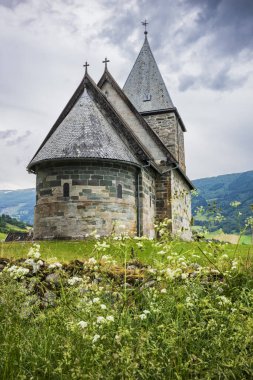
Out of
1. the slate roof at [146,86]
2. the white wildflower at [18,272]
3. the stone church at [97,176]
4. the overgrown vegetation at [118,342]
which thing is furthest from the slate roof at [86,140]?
the white wildflower at [18,272]

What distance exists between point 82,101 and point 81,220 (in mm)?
6403

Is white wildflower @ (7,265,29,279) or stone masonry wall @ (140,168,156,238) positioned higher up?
stone masonry wall @ (140,168,156,238)

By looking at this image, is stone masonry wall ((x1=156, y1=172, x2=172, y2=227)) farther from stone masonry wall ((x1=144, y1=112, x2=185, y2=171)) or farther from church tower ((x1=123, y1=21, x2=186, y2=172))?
stone masonry wall ((x1=144, y1=112, x2=185, y2=171))

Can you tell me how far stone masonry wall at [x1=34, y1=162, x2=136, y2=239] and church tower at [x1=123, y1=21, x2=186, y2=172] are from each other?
856 cm

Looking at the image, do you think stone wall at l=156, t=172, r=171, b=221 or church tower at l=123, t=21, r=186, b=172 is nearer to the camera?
stone wall at l=156, t=172, r=171, b=221

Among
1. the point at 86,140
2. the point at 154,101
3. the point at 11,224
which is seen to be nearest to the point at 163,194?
the point at 86,140

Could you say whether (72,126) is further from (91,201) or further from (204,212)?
(204,212)

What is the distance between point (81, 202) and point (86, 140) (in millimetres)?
2776

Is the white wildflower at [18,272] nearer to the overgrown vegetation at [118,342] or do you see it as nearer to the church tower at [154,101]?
the overgrown vegetation at [118,342]

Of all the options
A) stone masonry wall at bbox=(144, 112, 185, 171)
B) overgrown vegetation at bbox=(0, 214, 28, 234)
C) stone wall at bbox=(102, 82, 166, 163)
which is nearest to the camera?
stone wall at bbox=(102, 82, 166, 163)

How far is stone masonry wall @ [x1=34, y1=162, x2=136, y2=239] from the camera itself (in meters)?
17.5

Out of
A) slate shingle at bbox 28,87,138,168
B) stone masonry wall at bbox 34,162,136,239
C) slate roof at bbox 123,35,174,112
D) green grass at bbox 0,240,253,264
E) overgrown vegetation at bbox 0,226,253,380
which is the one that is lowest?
overgrown vegetation at bbox 0,226,253,380

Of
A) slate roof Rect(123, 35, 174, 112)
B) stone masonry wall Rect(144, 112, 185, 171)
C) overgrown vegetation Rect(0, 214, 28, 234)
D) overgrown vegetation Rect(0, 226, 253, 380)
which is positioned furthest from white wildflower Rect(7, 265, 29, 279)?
overgrown vegetation Rect(0, 214, 28, 234)

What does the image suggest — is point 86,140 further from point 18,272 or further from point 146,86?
point 18,272
